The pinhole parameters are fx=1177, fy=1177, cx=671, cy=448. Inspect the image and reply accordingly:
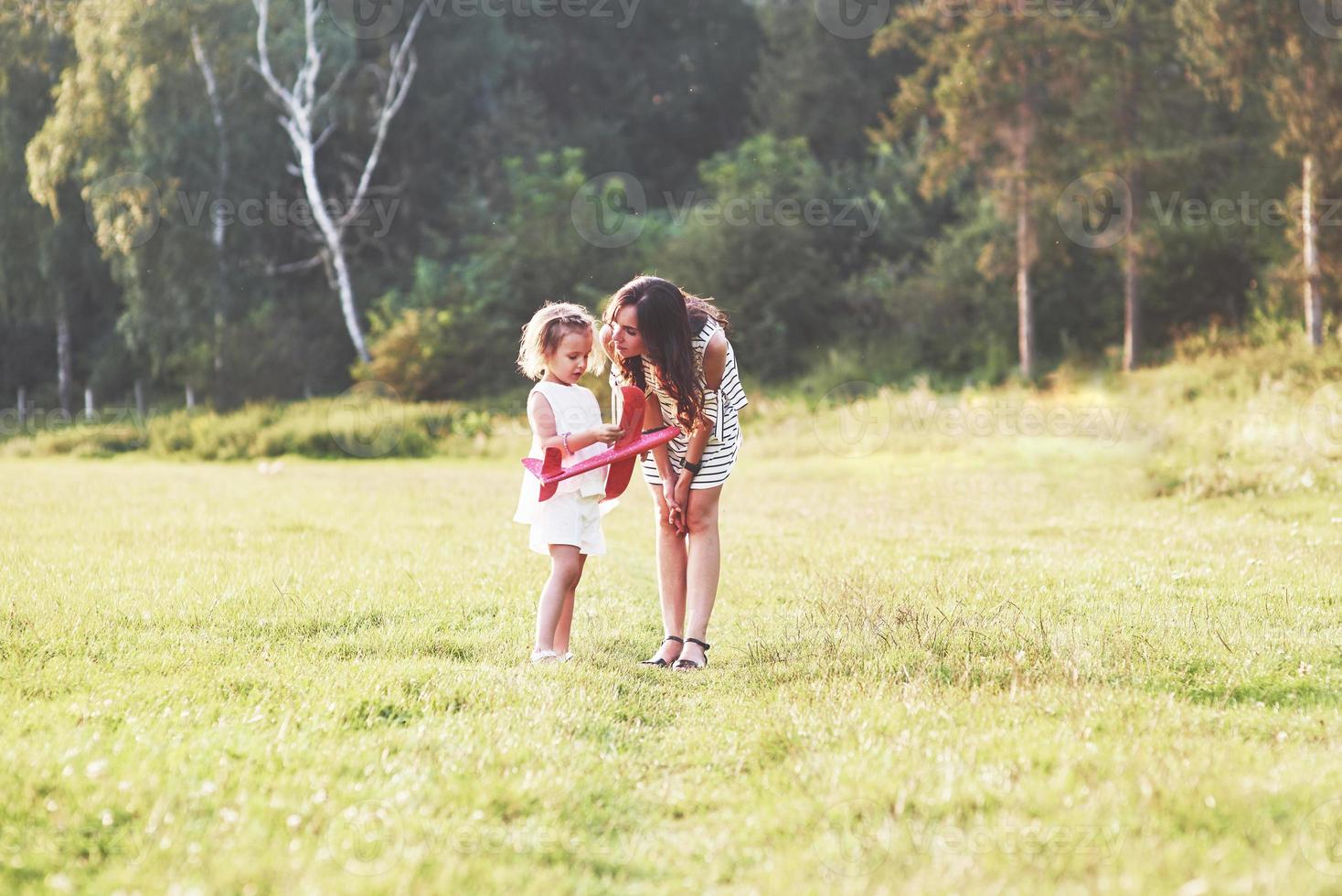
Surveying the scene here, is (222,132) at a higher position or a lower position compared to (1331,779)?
higher

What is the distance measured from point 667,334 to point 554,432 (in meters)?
0.80

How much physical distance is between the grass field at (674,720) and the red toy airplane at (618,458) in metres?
0.97

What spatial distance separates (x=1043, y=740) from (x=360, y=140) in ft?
124

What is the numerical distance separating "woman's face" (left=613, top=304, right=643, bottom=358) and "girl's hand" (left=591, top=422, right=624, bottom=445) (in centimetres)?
41

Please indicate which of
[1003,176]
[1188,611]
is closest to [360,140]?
[1003,176]

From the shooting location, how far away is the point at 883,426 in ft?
75.7

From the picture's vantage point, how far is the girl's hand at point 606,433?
20.1 ft

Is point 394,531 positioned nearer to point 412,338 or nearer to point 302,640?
point 302,640

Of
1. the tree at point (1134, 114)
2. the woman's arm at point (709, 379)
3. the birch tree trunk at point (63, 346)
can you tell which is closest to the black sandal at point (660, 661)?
the woman's arm at point (709, 379)

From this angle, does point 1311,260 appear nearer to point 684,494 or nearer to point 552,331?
point 684,494

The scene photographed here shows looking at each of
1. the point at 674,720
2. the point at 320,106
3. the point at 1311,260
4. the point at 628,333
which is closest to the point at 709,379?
the point at 628,333

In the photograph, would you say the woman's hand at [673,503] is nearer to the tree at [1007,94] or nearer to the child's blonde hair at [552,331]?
the child's blonde hair at [552,331]

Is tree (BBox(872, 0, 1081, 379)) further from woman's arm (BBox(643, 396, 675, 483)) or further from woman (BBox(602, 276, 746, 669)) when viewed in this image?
woman's arm (BBox(643, 396, 675, 483))

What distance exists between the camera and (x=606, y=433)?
241 inches
